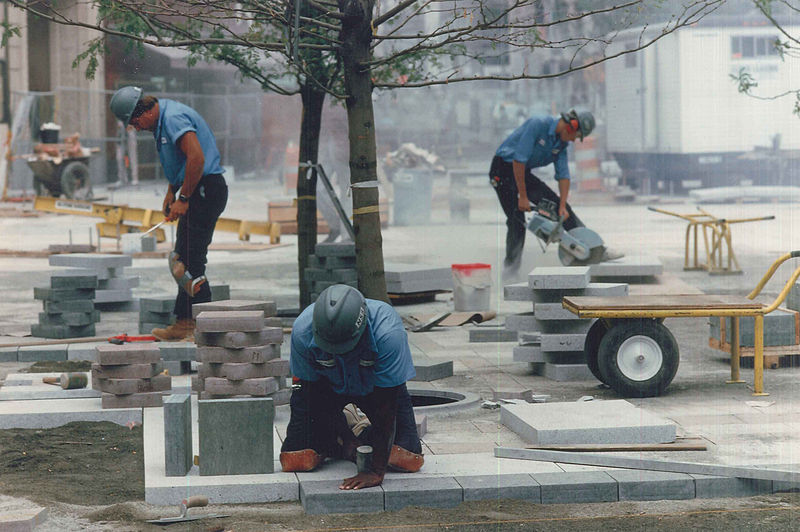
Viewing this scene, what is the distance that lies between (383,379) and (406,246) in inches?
593

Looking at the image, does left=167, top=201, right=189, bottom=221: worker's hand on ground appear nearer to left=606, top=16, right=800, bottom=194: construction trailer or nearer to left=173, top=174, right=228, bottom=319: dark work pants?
left=173, top=174, right=228, bottom=319: dark work pants

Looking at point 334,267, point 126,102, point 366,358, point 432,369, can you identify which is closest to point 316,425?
point 366,358

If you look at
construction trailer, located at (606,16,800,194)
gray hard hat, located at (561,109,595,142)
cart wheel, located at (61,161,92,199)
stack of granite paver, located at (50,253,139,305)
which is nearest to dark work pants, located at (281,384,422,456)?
stack of granite paver, located at (50,253,139,305)

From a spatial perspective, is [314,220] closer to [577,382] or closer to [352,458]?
[577,382]

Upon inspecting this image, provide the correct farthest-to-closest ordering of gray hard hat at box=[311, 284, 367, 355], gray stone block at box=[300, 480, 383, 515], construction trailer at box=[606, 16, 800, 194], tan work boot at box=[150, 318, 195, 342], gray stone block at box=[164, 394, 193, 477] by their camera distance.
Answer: construction trailer at box=[606, 16, 800, 194], tan work boot at box=[150, 318, 195, 342], gray stone block at box=[164, 394, 193, 477], gray stone block at box=[300, 480, 383, 515], gray hard hat at box=[311, 284, 367, 355]

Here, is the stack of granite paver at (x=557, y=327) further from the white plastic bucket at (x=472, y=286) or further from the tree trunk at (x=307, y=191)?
the tree trunk at (x=307, y=191)


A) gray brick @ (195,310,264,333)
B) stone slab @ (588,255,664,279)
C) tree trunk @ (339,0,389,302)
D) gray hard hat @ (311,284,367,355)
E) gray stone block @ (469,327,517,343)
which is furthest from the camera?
stone slab @ (588,255,664,279)

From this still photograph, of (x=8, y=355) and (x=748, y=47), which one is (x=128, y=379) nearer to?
(x=8, y=355)

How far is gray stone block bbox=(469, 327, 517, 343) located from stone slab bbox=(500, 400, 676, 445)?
3.59m

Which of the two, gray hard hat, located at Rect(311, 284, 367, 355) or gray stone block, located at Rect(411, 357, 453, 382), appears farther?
gray stone block, located at Rect(411, 357, 453, 382)

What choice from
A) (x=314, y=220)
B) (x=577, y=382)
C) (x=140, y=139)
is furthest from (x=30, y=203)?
(x=577, y=382)

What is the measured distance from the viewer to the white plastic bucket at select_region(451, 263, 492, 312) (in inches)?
507

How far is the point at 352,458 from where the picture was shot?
267 inches

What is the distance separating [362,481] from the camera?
6.29 metres
